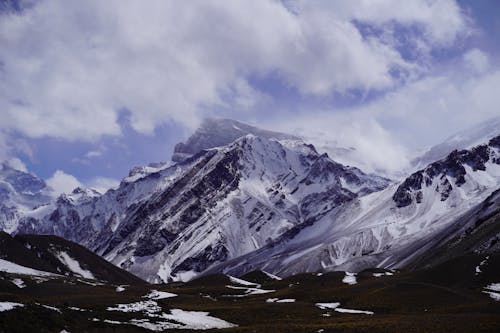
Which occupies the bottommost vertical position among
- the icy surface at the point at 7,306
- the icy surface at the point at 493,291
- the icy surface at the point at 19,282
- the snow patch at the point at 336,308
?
the icy surface at the point at 493,291

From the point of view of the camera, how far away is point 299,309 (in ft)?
268

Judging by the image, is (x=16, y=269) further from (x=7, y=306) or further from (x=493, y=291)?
(x=7, y=306)

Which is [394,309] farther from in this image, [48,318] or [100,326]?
[48,318]

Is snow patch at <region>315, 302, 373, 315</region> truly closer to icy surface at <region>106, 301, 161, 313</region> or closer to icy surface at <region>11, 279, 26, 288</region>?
icy surface at <region>106, 301, 161, 313</region>

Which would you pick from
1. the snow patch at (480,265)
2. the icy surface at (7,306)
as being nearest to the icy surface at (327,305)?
the snow patch at (480,265)

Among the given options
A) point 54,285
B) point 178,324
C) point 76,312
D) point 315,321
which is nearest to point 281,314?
point 315,321

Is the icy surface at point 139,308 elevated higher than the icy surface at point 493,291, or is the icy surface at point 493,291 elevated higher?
the icy surface at point 139,308

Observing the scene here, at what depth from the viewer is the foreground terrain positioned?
50344 millimetres

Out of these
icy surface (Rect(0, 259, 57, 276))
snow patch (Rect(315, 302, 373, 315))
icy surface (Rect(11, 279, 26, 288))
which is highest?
icy surface (Rect(0, 259, 57, 276))

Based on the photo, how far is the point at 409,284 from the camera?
297 ft

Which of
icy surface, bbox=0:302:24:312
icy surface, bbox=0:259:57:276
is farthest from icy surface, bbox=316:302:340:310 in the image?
icy surface, bbox=0:259:57:276

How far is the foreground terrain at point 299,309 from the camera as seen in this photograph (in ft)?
165

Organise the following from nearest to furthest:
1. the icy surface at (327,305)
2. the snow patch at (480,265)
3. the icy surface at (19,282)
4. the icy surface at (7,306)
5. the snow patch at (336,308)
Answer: the icy surface at (7,306), the snow patch at (336,308), the icy surface at (327,305), the snow patch at (480,265), the icy surface at (19,282)

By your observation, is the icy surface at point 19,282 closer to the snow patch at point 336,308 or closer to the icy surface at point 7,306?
the snow patch at point 336,308
